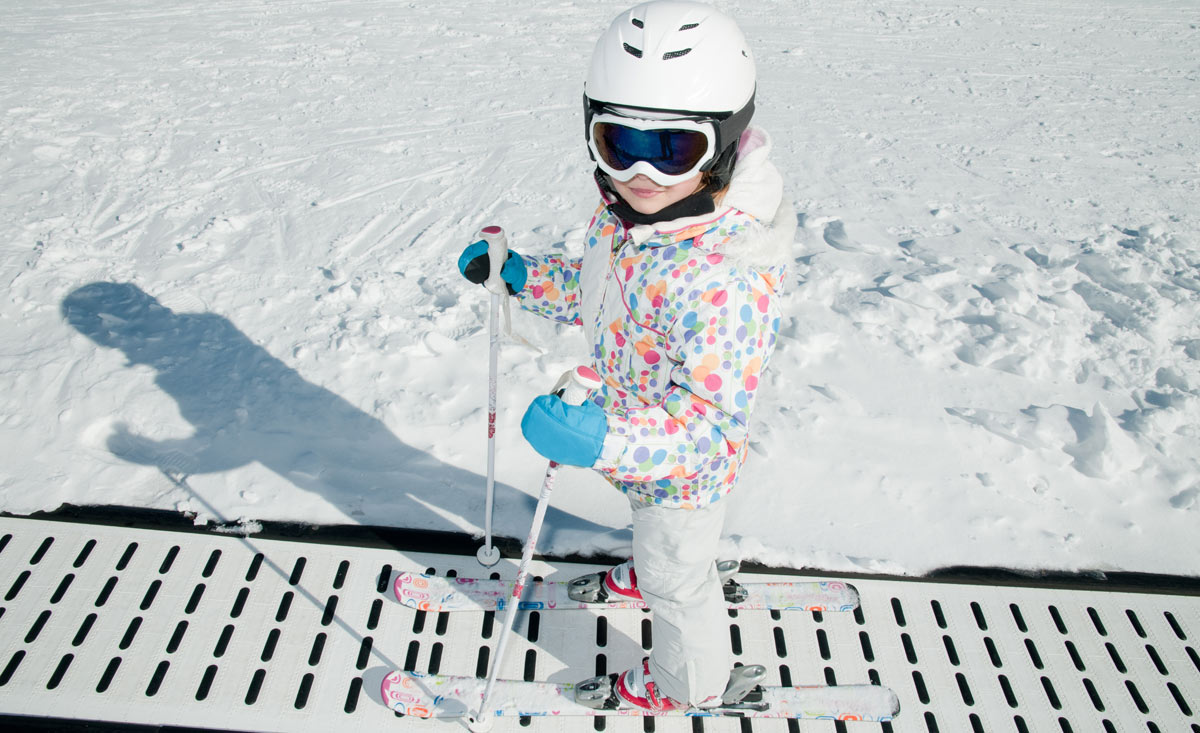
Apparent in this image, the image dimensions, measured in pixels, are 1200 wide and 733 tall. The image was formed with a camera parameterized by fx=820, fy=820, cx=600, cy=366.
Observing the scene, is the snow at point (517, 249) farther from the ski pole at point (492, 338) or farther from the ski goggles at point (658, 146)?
the ski goggles at point (658, 146)

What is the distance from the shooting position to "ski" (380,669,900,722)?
2.48m

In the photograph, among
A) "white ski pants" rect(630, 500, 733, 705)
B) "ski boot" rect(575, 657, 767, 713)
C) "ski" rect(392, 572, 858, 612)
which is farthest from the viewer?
"ski" rect(392, 572, 858, 612)

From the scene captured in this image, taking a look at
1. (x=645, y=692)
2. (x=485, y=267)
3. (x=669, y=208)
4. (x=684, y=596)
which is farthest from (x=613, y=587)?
(x=669, y=208)

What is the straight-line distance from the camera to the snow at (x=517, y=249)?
10.5ft

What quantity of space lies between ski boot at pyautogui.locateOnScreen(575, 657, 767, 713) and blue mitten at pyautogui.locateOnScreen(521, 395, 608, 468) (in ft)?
3.24

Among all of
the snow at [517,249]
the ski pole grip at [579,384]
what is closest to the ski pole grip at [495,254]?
the snow at [517,249]

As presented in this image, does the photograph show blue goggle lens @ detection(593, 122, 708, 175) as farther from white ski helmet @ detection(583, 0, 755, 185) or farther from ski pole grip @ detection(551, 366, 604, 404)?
ski pole grip @ detection(551, 366, 604, 404)

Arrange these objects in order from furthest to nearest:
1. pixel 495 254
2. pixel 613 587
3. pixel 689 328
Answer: pixel 613 587 → pixel 495 254 → pixel 689 328

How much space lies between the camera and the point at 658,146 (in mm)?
1938

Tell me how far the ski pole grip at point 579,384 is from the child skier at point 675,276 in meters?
0.02

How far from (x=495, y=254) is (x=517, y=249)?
234 cm

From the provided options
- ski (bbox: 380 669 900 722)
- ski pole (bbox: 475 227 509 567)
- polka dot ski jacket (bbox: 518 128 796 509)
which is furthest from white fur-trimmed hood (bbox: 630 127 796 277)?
ski (bbox: 380 669 900 722)

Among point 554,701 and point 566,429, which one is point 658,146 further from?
point 554,701

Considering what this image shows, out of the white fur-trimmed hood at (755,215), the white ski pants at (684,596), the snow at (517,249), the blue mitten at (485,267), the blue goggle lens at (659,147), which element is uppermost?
the blue goggle lens at (659,147)
